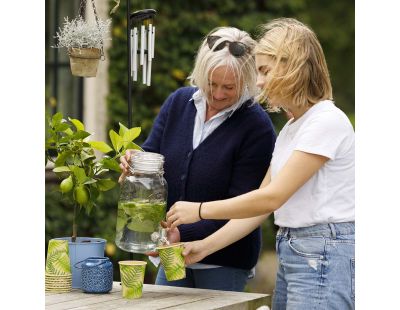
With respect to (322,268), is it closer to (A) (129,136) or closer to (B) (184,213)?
(B) (184,213)

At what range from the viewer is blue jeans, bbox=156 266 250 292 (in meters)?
2.97

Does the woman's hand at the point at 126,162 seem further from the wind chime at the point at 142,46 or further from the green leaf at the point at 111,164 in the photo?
the wind chime at the point at 142,46

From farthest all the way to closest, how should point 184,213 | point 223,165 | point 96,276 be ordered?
1. point 223,165
2. point 96,276
3. point 184,213

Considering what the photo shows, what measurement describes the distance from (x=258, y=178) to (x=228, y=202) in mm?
448

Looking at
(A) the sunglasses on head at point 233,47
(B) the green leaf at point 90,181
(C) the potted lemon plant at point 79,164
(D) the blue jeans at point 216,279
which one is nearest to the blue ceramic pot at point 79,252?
(C) the potted lemon plant at point 79,164

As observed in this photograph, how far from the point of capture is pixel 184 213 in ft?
8.39

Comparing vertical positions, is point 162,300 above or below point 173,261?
below

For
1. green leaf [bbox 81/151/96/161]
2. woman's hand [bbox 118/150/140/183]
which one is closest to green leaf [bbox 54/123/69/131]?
green leaf [bbox 81/151/96/161]

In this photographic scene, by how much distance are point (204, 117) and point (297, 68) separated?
611 mm

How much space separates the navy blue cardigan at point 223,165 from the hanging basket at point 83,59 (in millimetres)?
383

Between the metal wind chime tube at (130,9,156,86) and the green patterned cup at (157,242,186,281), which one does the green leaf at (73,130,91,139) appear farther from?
the green patterned cup at (157,242,186,281)

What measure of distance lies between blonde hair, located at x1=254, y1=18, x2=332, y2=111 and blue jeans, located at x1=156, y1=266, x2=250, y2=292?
2.41ft

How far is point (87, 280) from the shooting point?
2689 mm

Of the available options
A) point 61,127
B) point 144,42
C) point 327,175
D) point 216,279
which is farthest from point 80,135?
point 327,175
